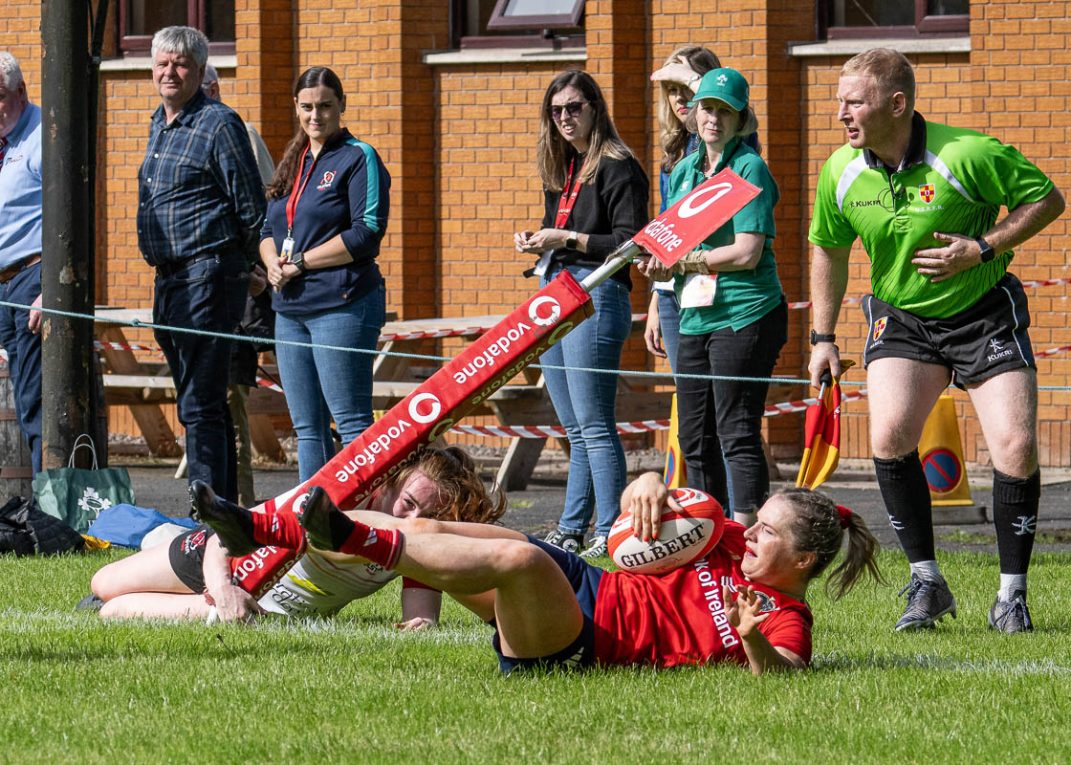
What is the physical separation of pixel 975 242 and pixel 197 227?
13.9 ft

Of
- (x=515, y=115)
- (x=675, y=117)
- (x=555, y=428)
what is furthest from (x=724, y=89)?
(x=515, y=115)

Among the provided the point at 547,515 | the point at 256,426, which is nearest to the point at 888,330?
the point at 547,515

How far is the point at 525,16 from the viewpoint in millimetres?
15969

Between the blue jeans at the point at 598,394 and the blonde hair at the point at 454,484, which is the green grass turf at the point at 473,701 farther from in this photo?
the blue jeans at the point at 598,394

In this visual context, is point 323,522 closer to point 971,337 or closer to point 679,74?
point 971,337

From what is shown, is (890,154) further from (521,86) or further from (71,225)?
(521,86)

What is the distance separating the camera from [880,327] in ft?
23.6

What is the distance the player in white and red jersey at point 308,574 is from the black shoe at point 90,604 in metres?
0.05

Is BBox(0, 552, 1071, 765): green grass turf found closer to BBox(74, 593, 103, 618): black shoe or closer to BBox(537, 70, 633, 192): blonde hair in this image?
BBox(74, 593, 103, 618): black shoe

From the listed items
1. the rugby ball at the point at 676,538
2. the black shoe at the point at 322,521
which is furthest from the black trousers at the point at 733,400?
the black shoe at the point at 322,521

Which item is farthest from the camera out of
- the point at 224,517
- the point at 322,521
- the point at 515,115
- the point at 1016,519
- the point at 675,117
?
the point at 515,115

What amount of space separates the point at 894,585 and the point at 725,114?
2.15 meters

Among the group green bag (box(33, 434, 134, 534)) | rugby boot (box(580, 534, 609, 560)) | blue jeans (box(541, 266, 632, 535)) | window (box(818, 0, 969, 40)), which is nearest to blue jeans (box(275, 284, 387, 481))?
blue jeans (box(541, 266, 632, 535))

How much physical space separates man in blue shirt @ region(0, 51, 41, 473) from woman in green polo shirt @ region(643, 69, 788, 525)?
12.9 feet
